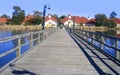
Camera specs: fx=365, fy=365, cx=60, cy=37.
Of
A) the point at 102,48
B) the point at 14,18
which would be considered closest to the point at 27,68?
the point at 102,48

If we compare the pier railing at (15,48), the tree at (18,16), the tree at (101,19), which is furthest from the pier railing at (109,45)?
the tree at (101,19)

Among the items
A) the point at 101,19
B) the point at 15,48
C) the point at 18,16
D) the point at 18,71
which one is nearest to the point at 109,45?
the point at 15,48

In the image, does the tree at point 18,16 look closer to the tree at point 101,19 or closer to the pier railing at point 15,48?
the tree at point 101,19

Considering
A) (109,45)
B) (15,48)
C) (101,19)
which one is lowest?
(101,19)

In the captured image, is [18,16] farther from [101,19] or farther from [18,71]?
[18,71]

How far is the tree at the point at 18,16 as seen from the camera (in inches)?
5610

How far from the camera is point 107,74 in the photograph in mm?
11062

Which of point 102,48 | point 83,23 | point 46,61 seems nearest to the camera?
point 46,61

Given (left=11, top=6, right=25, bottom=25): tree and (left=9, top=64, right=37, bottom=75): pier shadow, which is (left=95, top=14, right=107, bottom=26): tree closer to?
(left=11, top=6, right=25, bottom=25): tree

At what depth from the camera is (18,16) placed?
5674 inches

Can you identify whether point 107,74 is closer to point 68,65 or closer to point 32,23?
point 68,65

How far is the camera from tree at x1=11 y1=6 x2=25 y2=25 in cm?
14250

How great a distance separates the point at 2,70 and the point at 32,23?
141326mm

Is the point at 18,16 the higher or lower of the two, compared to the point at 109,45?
higher
